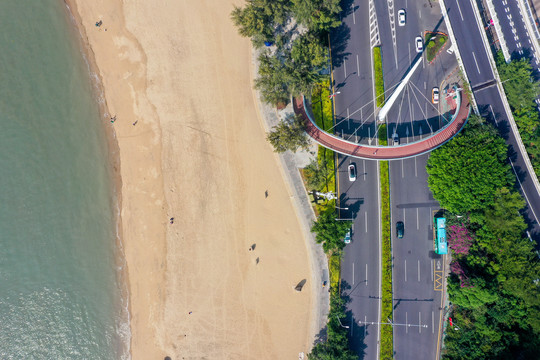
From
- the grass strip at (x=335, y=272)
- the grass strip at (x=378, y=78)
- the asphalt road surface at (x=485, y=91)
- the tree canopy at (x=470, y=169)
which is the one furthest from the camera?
the grass strip at (x=378, y=78)

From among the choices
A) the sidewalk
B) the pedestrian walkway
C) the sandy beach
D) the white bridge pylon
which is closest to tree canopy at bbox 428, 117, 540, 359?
the pedestrian walkway

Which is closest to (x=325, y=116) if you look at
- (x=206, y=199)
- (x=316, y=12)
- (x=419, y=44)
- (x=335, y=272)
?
(x=316, y=12)

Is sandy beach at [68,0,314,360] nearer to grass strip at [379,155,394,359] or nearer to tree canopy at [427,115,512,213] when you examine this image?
grass strip at [379,155,394,359]

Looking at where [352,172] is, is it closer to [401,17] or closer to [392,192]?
[392,192]

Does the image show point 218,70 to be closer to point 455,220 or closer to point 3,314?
point 455,220

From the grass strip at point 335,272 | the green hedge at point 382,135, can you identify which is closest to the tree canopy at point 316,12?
the green hedge at point 382,135

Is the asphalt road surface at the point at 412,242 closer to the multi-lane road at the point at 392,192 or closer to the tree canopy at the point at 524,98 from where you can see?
the multi-lane road at the point at 392,192
